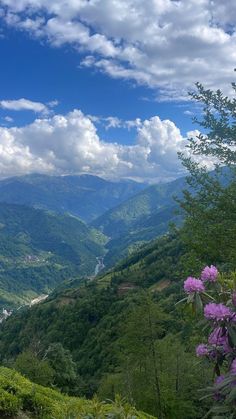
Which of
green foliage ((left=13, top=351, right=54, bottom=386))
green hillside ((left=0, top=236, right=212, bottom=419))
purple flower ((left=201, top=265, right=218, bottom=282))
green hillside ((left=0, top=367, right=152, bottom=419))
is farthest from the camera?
green foliage ((left=13, top=351, right=54, bottom=386))

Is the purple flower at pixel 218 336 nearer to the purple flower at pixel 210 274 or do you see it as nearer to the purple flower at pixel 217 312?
the purple flower at pixel 217 312

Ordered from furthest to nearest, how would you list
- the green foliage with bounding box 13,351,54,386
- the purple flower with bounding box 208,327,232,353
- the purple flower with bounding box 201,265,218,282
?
the green foliage with bounding box 13,351,54,386 < the purple flower with bounding box 201,265,218,282 < the purple flower with bounding box 208,327,232,353

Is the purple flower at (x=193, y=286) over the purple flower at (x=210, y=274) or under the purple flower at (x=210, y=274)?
under

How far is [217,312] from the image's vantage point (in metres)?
5.18

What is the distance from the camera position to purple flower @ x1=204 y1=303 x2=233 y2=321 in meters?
5.18

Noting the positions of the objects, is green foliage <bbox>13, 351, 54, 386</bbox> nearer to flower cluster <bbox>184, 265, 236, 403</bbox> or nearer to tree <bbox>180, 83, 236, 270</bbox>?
tree <bbox>180, 83, 236, 270</bbox>

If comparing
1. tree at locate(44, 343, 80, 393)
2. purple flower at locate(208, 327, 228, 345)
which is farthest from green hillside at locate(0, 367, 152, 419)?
tree at locate(44, 343, 80, 393)

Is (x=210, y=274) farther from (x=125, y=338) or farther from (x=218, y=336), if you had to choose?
(x=125, y=338)

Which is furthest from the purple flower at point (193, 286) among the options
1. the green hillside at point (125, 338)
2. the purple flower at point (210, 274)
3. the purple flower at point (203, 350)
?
the green hillside at point (125, 338)

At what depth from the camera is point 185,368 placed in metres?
36.6

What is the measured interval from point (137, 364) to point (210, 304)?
31.8 meters

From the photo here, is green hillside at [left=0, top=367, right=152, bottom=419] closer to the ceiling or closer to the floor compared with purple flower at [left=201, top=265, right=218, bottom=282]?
closer to the floor

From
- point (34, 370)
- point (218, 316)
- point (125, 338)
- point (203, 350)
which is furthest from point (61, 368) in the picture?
point (218, 316)

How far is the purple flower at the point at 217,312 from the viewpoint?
518cm
